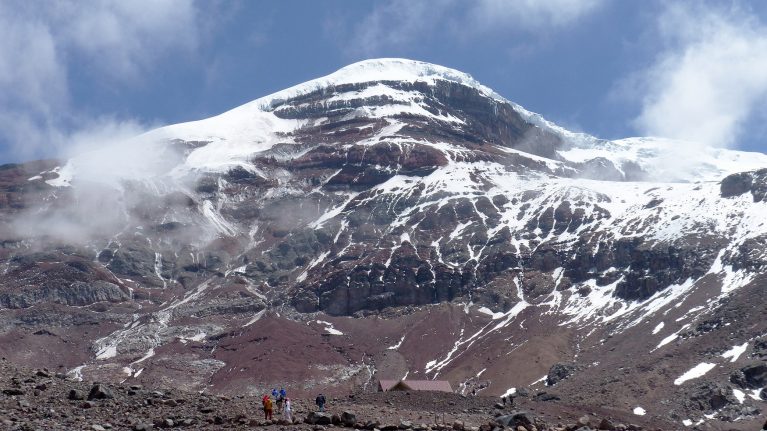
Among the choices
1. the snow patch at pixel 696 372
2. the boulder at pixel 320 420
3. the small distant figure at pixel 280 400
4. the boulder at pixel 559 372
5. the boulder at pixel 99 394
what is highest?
the boulder at pixel 99 394

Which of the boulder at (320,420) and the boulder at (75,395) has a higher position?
the boulder at (75,395)

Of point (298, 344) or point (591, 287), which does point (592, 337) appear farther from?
point (298, 344)

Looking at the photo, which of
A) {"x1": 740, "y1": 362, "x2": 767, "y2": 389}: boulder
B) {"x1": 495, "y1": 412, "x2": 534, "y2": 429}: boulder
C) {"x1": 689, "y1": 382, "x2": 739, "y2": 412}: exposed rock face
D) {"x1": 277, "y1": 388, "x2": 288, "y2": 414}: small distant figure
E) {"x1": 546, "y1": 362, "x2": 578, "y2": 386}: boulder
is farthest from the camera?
{"x1": 546, "y1": 362, "x2": 578, "y2": 386}: boulder

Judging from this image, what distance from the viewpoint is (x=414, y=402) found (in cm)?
6481

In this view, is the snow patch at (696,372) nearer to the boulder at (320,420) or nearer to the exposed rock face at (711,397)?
the exposed rock face at (711,397)

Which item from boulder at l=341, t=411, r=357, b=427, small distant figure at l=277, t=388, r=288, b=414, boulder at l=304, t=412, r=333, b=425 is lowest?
boulder at l=341, t=411, r=357, b=427

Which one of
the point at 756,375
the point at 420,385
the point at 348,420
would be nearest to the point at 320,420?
the point at 348,420

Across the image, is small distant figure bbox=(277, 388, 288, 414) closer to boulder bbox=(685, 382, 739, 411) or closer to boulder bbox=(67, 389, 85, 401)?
boulder bbox=(67, 389, 85, 401)

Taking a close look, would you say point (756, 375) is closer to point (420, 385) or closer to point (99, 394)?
point (420, 385)

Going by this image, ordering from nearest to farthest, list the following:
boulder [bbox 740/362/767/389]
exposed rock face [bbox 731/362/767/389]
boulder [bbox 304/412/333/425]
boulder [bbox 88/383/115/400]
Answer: boulder [bbox 304/412/333/425] < boulder [bbox 88/383/115/400] < boulder [bbox 740/362/767/389] < exposed rock face [bbox 731/362/767/389]

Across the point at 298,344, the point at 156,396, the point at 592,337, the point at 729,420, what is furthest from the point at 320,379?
the point at 156,396

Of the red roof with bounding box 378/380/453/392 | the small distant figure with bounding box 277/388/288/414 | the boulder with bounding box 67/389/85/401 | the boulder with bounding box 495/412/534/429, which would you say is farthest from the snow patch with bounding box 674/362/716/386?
the boulder with bounding box 67/389/85/401

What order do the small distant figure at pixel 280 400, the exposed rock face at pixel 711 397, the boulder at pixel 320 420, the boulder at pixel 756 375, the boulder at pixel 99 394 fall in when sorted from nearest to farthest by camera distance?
1. the boulder at pixel 320 420
2. the boulder at pixel 99 394
3. the small distant figure at pixel 280 400
4. the exposed rock face at pixel 711 397
5. the boulder at pixel 756 375

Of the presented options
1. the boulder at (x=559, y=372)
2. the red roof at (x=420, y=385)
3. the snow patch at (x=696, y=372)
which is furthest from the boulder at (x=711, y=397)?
the red roof at (x=420, y=385)
